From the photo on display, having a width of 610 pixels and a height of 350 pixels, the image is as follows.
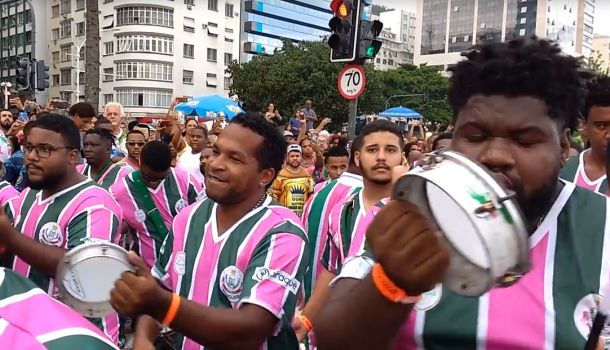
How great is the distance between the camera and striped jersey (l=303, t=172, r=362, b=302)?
183 inches

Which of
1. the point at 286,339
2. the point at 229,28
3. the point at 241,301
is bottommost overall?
the point at 286,339

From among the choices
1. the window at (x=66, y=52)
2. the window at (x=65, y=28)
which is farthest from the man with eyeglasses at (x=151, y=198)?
the window at (x=65, y=28)

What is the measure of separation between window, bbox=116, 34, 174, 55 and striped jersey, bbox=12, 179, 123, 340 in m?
61.4

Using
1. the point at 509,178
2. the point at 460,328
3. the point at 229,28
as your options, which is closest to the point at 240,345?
the point at 460,328

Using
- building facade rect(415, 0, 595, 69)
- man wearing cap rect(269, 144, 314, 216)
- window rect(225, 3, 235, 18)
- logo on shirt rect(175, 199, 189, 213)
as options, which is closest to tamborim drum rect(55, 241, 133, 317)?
logo on shirt rect(175, 199, 189, 213)

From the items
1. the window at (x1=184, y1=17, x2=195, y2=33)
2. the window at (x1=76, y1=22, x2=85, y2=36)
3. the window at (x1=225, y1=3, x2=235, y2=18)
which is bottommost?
the window at (x1=76, y1=22, x2=85, y2=36)

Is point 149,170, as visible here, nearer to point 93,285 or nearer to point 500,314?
point 93,285

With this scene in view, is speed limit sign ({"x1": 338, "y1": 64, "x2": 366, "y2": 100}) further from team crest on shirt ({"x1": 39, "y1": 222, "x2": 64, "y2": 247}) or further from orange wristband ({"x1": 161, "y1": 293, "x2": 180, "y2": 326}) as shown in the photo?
orange wristband ({"x1": 161, "y1": 293, "x2": 180, "y2": 326})

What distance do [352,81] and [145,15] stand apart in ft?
193

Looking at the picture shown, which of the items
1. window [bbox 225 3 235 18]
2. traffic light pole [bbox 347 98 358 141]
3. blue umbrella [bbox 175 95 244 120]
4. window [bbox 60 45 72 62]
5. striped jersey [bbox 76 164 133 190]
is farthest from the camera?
window [bbox 225 3 235 18]

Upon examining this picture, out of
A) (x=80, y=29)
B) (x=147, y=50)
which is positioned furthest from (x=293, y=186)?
(x=80, y=29)

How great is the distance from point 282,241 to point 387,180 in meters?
1.57

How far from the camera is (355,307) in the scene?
1.36m

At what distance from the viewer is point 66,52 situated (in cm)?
6544
